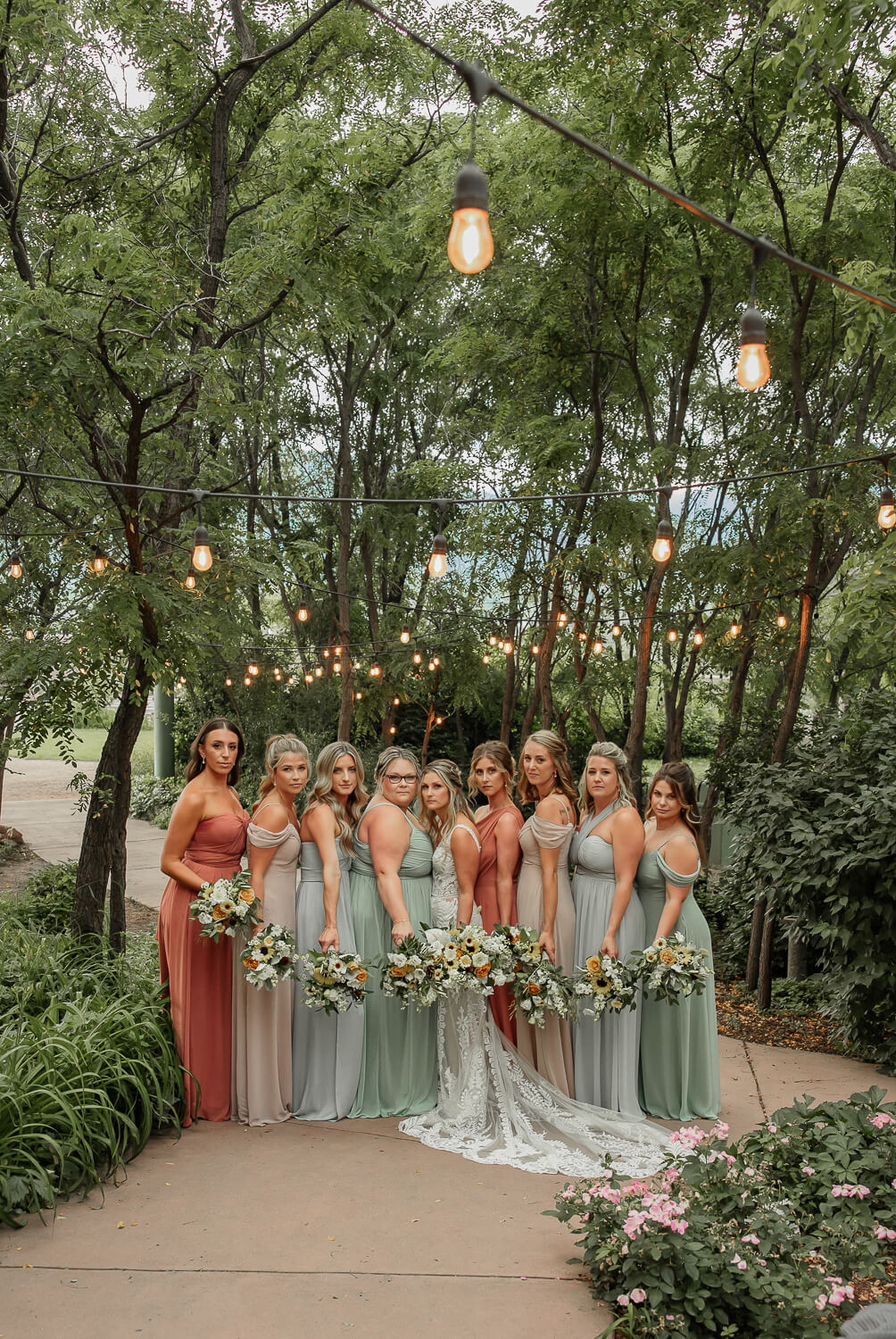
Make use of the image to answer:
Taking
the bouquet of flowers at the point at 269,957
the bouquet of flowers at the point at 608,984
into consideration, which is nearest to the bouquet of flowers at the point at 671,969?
the bouquet of flowers at the point at 608,984

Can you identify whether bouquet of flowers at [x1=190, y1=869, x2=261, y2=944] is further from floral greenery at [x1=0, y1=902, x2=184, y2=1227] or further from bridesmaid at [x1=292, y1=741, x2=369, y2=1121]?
floral greenery at [x1=0, y1=902, x2=184, y2=1227]

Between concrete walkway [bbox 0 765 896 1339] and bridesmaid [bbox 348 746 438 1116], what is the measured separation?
9.7 inches

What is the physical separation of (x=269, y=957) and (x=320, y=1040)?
0.68 meters

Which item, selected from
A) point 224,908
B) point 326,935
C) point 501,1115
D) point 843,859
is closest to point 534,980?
point 501,1115

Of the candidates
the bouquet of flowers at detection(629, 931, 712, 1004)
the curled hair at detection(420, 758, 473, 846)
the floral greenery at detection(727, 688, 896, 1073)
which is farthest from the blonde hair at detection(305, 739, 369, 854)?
the floral greenery at detection(727, 688, 896, 1073)

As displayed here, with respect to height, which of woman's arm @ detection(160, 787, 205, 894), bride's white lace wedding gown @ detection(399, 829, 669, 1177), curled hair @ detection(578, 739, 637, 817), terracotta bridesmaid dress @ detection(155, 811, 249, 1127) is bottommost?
bride's white lace wedding gown @ detection(399, 829, 669, 1177)

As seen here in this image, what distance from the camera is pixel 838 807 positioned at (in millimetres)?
6473

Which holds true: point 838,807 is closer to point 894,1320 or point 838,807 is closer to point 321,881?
point 321,881

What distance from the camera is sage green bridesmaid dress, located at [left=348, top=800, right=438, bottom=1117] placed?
5.29 m

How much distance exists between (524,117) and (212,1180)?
444 inches

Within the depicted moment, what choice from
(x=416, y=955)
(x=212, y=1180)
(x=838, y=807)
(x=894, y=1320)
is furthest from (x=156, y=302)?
(x=894, y=1320)

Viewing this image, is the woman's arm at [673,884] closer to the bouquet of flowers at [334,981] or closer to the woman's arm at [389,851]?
the woman's arm at [389,851]

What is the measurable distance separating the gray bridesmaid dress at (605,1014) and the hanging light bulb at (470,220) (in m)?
3.44

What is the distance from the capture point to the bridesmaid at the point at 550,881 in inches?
208
